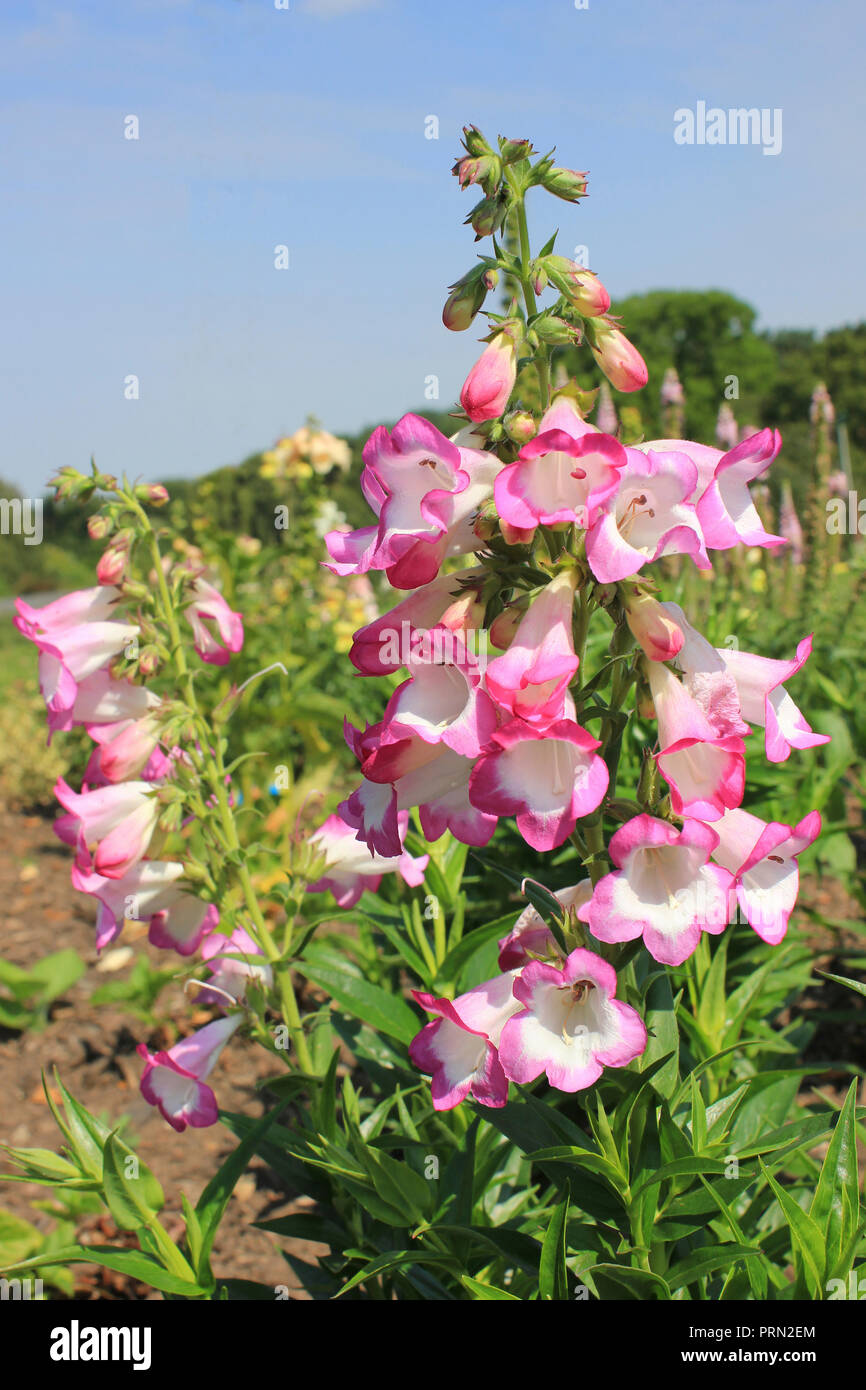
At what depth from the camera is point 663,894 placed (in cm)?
127

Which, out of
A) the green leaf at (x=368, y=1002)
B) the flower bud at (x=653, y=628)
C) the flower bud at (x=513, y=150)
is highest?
the flower bud at (x=513, y=150)

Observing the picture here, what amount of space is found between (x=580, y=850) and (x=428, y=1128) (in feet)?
3.95

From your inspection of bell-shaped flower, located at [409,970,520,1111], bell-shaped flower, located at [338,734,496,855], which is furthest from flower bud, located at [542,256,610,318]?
bell-shaped flower, located at [409,970,520,1111]

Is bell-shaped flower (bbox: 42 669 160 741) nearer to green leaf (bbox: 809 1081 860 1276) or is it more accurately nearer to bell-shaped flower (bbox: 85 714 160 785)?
bell-shaped flower (bbox: 85 714 160 785)

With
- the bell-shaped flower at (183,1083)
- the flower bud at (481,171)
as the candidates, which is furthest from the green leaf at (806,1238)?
the flower bud at (481,171)

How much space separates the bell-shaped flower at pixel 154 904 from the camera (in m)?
2.13

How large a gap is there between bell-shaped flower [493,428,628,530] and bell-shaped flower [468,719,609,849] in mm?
238

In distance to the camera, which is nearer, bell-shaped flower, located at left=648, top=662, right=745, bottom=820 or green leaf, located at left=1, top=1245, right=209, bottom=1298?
bell-shaped flower, located at left=648, top=662, right=745, bottom=820

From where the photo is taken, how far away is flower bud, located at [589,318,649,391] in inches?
53.0

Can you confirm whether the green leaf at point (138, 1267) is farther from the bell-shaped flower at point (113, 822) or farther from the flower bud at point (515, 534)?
the flower bud at point (515, 534)

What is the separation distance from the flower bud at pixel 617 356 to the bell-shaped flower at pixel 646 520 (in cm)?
15

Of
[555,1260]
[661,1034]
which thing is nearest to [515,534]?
[661,1034]
